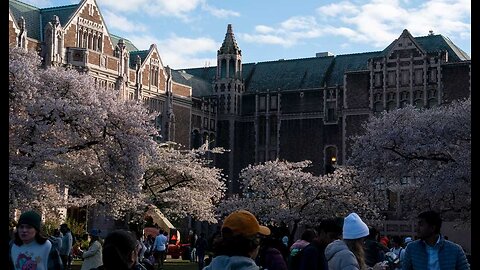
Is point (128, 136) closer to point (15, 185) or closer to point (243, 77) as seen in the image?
point (15, 185)

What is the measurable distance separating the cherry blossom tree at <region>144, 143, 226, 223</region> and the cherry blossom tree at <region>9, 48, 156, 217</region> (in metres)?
5.21

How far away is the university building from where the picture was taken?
144ft

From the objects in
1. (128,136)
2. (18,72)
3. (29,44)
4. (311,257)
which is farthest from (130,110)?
(311,257)

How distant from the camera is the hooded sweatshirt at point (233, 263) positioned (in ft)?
15.9

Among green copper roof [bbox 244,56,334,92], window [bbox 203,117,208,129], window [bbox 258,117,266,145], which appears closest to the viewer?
window [bbox 203,117,208,129]

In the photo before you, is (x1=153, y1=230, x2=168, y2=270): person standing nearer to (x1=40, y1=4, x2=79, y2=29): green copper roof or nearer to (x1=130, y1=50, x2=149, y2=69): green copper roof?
(x1=40, y1=4, x2=79, y2=29): green copper roof

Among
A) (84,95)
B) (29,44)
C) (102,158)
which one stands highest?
(29,44)

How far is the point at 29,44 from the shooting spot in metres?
40.1

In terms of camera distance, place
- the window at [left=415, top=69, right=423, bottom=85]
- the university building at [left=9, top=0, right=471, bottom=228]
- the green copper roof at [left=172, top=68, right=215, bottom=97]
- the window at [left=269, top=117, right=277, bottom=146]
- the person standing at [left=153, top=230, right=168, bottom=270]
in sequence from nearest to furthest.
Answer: the person standing at [left=153, top=230, right=168, bottom=270]
the university building at [left=9, top=0, right=471, bottom=228]
the window at [left=415, top=69, right=423, bottom=85]
the window at [left=269, top=117, right=277, bottom=146]
the green copper roof at [left=172, top=68, right=215, bottom=97]

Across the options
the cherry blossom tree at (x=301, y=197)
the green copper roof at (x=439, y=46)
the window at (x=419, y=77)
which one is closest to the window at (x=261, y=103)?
the green copper roof at (x=439, y=46)

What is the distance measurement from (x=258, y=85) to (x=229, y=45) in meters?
4.16

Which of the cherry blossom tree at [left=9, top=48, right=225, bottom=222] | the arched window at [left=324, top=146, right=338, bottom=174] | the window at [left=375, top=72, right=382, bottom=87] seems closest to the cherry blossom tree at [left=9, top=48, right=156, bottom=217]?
the cherry blossom tree at [left=9, top=48, right=225, bottom=222]

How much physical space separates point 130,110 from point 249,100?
3186cm

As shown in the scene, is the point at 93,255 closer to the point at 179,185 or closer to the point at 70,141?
the point at 70,141
